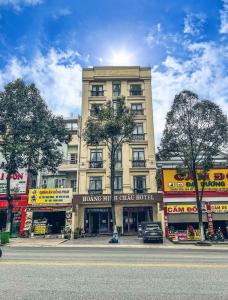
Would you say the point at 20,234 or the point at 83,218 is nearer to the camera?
the point at 20,234

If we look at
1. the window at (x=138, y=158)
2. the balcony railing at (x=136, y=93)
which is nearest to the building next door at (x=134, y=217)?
the window at (x=138, y=158)

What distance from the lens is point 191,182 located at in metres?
30.3

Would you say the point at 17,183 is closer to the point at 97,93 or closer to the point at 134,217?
the point at 134,217

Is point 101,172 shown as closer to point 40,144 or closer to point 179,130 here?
point 40,144

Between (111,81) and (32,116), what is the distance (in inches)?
592

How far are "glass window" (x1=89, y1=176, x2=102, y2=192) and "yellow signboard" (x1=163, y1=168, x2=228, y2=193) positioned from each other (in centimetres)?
827

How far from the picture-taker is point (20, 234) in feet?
94.7

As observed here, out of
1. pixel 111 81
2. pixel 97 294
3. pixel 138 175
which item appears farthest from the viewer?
pixel 111 81

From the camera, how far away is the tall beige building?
31234mm

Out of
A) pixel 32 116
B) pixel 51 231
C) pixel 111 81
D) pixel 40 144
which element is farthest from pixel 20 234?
pixel 111 81

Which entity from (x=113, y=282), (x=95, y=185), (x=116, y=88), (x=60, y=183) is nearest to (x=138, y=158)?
(x=95, y=185)

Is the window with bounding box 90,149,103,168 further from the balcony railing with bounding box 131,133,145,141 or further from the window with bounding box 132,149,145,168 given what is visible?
the balcony railing with bounding box 131,133,145,141

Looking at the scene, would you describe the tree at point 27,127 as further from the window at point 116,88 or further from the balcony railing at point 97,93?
the window at point 116,88

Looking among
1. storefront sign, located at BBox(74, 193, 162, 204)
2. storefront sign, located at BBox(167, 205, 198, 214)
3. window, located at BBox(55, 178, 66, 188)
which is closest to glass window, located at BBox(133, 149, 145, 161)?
storefront sign, located at BBox(74, 193, 162, 204)
